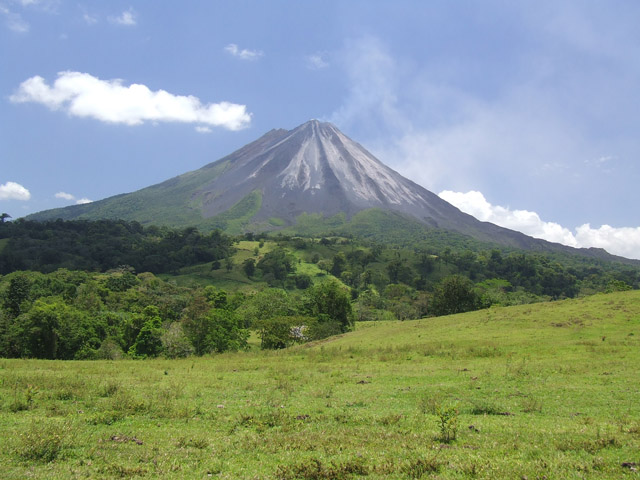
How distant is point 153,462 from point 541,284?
15722cm

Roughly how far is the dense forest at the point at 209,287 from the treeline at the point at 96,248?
436 mm

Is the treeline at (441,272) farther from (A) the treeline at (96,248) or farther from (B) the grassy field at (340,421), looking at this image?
(B) the grassy field at (340,421)

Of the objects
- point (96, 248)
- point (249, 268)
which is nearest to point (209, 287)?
point (249, 268)

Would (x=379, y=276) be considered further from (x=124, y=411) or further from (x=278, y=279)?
(x=124, y=411)

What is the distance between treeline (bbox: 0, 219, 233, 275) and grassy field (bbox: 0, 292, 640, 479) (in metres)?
121

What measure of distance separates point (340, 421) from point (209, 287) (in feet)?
313

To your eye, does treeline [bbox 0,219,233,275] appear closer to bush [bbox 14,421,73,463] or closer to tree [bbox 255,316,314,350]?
tree [bbox 255,316,314,350]

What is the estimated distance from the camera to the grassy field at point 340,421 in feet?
21.7

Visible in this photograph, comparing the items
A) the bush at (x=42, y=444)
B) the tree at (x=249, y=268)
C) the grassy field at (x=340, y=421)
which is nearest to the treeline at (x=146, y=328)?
the grassy field at (x=340, y=421)

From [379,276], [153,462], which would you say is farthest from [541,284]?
[153,462]

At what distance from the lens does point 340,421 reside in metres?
10.2

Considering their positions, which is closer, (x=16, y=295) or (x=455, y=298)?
(x=455, y=298)

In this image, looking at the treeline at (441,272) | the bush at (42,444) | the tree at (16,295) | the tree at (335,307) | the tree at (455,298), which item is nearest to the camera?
the bush at (42,444)

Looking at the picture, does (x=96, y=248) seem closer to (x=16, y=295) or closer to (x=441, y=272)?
(x=16, y=295)
